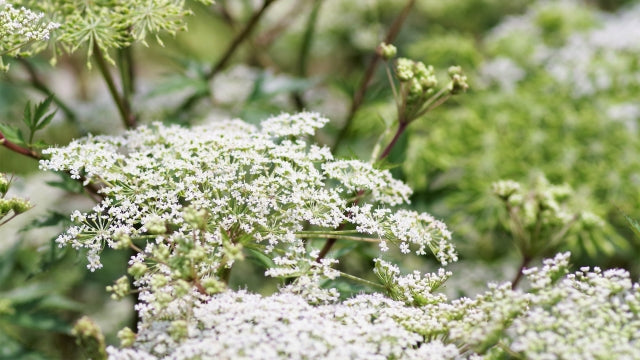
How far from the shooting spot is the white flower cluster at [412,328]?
0.96 metres

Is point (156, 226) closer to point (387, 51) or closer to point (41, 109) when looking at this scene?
point (41, 109)

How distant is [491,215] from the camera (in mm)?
2318

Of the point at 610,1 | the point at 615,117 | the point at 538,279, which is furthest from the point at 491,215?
the point at 610,1

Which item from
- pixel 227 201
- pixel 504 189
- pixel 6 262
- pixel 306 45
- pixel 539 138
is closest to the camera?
pixel 227 201

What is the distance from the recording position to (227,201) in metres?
1.26

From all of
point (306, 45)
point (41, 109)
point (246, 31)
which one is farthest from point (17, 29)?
point (306, 45)

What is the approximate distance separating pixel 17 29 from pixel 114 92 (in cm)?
35

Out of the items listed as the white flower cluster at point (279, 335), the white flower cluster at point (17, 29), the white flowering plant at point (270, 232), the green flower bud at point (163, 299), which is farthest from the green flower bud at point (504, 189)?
the white flower cluster at point (17, 29)

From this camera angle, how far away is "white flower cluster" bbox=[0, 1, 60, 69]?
123cm

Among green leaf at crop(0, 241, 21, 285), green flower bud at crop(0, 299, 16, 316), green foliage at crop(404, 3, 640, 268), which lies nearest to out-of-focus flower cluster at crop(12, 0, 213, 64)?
green flower bud at crop(0, 299, 16, 316)

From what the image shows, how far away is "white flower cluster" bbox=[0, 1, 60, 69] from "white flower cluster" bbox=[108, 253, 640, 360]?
2.11 ft

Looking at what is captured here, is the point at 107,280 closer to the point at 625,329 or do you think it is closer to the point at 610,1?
the point at 625,329

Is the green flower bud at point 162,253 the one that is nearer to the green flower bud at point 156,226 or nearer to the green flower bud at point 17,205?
the green flower bud at point 156,226

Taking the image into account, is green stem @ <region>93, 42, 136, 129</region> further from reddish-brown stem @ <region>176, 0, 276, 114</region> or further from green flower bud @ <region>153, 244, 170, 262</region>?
green flower bud @ <region>153, 244, 170, 262</region>
